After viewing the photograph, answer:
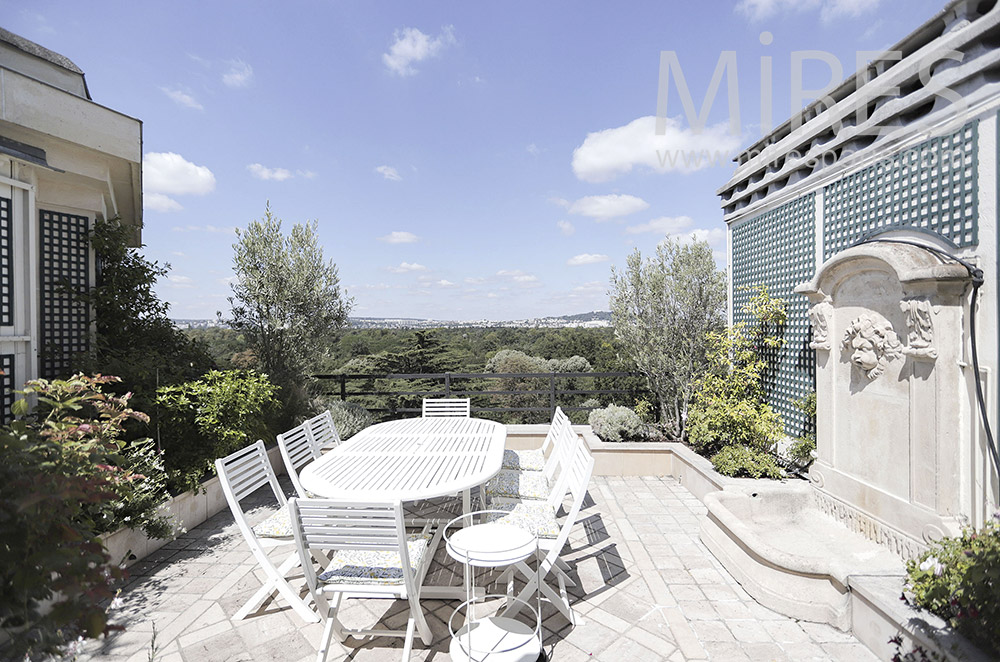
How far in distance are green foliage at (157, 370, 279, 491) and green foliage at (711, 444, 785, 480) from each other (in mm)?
4617

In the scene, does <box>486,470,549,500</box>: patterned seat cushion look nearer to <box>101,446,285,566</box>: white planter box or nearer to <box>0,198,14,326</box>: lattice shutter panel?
<box>101,446,285,566</box>: white planter box

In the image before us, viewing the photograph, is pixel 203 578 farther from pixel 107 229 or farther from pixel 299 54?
pixel 299 54

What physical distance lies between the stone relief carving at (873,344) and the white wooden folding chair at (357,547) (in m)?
3.48

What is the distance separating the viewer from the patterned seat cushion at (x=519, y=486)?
131 inches

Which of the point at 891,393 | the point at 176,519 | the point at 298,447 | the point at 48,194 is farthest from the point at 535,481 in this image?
the point at 48,194

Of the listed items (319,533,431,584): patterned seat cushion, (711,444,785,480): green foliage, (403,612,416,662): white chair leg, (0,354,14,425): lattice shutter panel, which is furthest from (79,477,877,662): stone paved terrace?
(0,354,14,425): lattice shutter panel

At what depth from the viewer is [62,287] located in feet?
13.9

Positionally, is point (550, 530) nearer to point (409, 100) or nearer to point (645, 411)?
point (645, 411)

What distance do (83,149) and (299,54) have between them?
3.36 meters

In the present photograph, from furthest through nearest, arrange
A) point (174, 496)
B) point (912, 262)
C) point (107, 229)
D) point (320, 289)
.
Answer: point (320, 289), point (107, 229), point (174, 496), point (912, 262)

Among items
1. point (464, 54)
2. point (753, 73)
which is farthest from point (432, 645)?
point (464, 54)

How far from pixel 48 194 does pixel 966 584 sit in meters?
6.98

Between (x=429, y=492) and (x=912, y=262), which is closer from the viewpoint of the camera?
(x=429, y=492)

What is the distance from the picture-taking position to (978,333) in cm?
273
